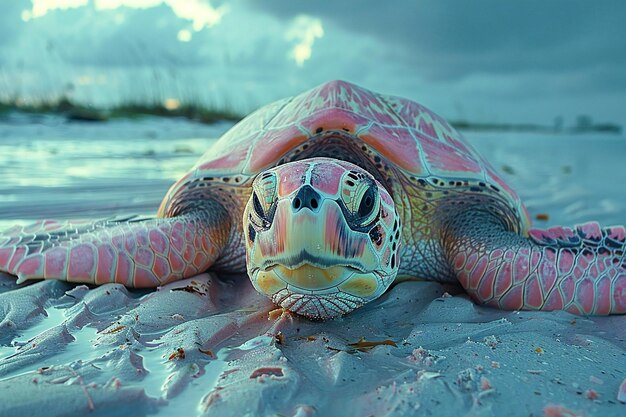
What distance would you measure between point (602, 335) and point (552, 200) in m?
3.34

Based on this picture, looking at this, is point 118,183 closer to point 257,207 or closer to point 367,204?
point 257,207

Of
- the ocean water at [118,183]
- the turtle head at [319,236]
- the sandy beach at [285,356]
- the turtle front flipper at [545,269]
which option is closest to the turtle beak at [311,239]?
the turtle head at [319,236]

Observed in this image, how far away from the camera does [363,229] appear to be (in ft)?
4.60

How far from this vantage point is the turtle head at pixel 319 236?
1.32 m

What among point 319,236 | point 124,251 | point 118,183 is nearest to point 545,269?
point 319,236

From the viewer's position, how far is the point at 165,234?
227 centimetres

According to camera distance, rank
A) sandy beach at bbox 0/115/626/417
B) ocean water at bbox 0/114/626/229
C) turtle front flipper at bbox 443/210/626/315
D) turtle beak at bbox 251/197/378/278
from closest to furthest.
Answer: sandy beach at bbox 0/115/626/417
turtle beak at bbox 251/197/378/278
turtle front flipper at bbox 443/210/626/315
ocean water at bbox 0/114/626/229

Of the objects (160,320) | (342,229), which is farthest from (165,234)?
(342,229)

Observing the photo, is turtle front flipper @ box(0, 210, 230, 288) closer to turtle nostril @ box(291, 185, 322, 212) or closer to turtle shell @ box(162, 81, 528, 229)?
turtle shell @ box(162, 81, 528, 229)

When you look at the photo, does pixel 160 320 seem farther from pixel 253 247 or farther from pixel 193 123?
pixel 193 123

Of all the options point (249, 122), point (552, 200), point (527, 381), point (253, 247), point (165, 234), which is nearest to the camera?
point (527, 381)

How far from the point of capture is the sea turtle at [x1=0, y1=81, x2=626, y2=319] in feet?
4.89

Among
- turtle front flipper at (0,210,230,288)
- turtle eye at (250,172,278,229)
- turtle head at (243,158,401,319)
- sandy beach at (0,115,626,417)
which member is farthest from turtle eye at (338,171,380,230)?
turtle front flipper at (0,210,230,288)

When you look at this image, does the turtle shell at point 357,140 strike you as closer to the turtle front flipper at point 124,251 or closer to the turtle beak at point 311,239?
the turtle front flipper at point 124,251
